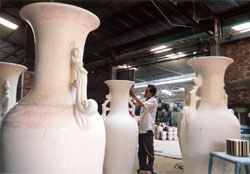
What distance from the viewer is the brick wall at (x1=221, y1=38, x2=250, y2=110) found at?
14.8 ft

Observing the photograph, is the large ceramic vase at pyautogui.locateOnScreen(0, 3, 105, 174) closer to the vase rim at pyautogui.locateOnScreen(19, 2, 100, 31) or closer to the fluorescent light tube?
the vase rim at pyautogui.locateOnScreen(19, 2, 100, 31)

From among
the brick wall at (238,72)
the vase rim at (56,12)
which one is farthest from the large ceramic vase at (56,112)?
the brick wall at (238,72)

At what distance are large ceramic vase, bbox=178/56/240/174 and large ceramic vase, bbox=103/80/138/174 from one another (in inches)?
26.3

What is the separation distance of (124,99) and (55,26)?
1.53 meters

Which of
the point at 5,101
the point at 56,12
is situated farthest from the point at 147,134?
the point at 56,12

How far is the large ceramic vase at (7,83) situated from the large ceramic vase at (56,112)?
0.54 meters

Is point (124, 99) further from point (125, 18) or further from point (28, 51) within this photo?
point (28, 51)

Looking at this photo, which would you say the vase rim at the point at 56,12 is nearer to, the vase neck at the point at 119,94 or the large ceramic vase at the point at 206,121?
the large ceramic vase at the point at 206,121

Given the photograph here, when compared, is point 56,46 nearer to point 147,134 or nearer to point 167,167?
point 147,134

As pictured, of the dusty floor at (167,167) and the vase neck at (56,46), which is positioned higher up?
the vase neck at (56,46)

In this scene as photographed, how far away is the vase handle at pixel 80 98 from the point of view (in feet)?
3.68

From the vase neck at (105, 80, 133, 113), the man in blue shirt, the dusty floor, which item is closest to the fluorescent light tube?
the vase neck at (105, 80, 133, 113)

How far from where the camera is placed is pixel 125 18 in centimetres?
515

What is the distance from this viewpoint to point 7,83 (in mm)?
1671
